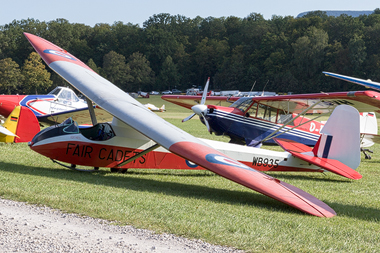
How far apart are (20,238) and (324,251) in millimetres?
3641

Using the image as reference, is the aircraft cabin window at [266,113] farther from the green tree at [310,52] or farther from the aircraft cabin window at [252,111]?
the green tree at [310,52]

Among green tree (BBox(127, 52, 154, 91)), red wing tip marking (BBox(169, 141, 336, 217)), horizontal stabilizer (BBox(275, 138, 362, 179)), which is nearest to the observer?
red wing tip marking (BBox(169, 141, 336, 217))

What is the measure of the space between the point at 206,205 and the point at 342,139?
4.83 meters

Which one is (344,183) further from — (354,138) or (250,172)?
(250,172)

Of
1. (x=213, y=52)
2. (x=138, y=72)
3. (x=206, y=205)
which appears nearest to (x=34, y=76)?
(x=138, y=72)

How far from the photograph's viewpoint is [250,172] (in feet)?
22.4

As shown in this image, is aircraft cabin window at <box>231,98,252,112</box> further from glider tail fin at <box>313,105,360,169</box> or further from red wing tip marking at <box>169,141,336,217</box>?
red wing tip marking at <box>169,141,336,217</box>

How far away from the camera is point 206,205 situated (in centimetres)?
662

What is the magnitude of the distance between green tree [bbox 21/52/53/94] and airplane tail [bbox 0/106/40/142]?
→ 302ft

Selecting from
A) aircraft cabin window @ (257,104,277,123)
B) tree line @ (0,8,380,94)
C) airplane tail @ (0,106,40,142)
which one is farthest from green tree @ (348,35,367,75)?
airplane tail @ (0,106,40,142)

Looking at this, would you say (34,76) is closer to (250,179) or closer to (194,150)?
(194,150)

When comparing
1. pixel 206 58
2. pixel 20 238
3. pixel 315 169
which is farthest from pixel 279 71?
pixel 20 238

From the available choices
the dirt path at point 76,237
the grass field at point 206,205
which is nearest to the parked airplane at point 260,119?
the grass field at point 206,205

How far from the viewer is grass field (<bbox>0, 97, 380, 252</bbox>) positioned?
5039 mm
